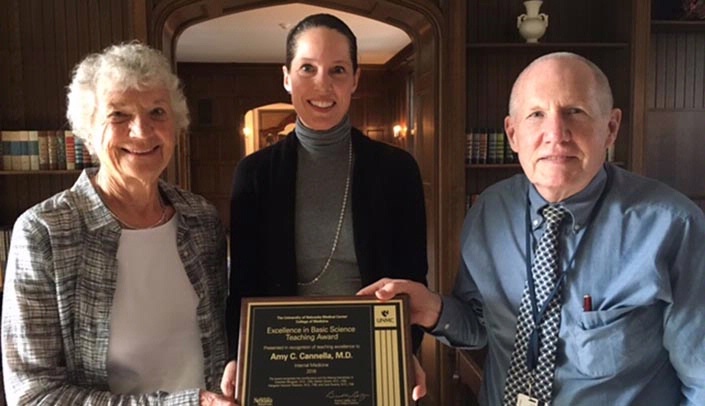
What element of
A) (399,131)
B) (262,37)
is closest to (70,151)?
(262,37)

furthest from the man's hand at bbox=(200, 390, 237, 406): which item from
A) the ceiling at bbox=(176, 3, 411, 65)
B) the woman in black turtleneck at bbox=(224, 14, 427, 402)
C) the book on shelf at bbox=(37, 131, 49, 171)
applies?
the ceiling at bbox=(176, 3, 411, 65)

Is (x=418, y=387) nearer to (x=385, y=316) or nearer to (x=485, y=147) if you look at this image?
(x=385, y=316)

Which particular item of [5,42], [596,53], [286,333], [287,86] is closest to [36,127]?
[5,42]

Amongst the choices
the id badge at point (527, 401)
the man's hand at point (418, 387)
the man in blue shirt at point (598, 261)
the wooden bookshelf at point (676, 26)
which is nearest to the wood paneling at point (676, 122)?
the wooden bookshelf at point (676, 26)

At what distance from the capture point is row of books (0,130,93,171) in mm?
3420

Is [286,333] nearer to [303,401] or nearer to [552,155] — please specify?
[303,401]

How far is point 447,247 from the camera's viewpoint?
3.69 metres

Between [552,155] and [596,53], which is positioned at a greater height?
[596,53]

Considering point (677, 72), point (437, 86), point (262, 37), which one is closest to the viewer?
point (437, 86)

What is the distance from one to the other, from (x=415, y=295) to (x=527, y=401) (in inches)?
14.1

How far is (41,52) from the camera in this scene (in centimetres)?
353

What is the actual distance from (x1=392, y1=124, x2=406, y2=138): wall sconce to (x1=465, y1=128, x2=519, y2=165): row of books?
597 centimetres

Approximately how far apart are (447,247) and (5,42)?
3.01 metres

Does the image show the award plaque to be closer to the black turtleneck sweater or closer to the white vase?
the black turtleneck sweater
